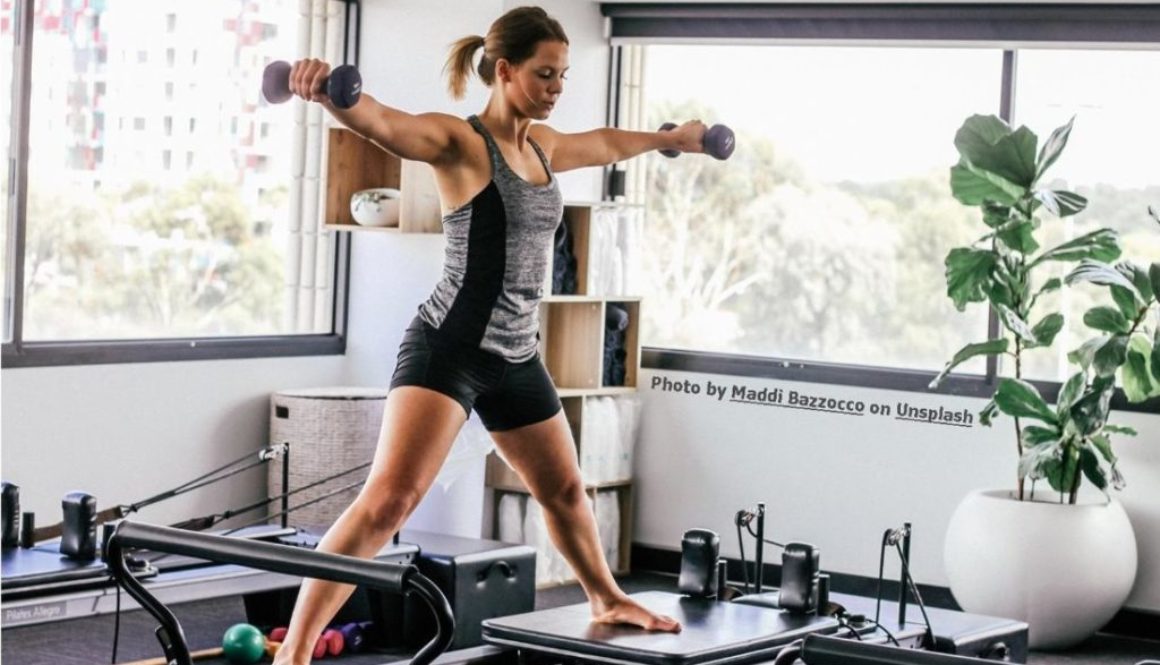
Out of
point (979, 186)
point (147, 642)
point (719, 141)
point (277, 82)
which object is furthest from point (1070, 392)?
point (277, 82)

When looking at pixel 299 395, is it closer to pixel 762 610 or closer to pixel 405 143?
pixel 762 610

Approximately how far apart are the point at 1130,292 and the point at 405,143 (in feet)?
8.81

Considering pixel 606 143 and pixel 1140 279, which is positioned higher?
pixel 606 143

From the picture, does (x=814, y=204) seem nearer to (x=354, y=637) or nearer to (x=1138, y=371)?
(x=1138, y=371)

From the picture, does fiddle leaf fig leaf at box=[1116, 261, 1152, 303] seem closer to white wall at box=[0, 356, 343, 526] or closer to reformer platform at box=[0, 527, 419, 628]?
reformer platform at box=[0, 527, 419, 628]

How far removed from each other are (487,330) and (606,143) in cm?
58

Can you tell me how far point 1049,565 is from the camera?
16.4 feet

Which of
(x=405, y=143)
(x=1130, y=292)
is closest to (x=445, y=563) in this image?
(x=405, y=143)

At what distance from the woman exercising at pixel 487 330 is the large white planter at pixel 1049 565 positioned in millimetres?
1907

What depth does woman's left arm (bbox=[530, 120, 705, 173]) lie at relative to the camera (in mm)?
3539

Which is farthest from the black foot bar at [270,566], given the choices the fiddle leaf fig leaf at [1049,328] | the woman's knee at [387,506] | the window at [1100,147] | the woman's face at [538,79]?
the window at [1100,147]

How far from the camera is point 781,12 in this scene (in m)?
5.96

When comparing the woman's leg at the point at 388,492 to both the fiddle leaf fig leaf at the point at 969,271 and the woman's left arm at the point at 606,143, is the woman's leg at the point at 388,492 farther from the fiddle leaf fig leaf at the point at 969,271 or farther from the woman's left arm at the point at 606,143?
the fiddle leaf fig leaf at the point at 969,271

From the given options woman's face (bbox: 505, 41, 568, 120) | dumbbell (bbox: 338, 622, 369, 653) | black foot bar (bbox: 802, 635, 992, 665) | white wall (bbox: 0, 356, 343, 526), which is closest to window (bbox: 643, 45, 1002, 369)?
white wall (bbox: 0, 356, 343, 526)
